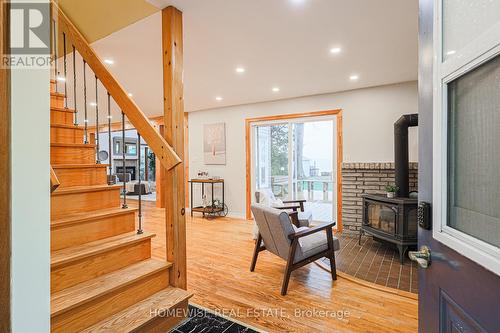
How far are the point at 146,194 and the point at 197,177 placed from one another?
182 inches

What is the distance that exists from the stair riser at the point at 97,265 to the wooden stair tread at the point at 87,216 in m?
0.29

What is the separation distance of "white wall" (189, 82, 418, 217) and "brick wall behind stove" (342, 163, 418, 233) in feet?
0.64

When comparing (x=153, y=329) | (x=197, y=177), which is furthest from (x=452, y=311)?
(x=197, y=177)

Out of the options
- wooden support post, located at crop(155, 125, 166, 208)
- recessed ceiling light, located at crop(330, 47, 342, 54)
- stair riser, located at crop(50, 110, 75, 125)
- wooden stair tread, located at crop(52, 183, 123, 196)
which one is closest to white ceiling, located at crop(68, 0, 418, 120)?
recessed ceiling light, located at crop(330, 47, 342, 54)

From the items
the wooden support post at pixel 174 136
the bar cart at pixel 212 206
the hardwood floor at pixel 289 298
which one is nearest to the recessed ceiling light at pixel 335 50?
the wooden support post at pixel 174 136

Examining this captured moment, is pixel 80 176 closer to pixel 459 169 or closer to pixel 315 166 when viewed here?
pixel 459 169

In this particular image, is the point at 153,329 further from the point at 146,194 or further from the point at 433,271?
the point at 146,194

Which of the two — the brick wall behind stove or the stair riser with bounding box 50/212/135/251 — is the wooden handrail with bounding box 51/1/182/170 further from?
the brick wall behind stove

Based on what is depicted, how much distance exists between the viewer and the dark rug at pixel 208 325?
195 cm

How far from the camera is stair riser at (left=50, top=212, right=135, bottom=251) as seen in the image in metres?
1.84

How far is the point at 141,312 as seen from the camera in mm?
1780

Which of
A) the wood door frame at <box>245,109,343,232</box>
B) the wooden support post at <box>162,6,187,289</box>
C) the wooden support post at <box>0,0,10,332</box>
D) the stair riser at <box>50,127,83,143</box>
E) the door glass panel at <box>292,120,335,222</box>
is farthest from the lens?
the door glass panel at <box>292,120,335,222</box>

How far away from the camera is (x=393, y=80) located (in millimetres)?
3998

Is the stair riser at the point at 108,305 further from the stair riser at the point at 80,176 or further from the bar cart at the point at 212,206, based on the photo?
the bar cart at the point at 212,206
